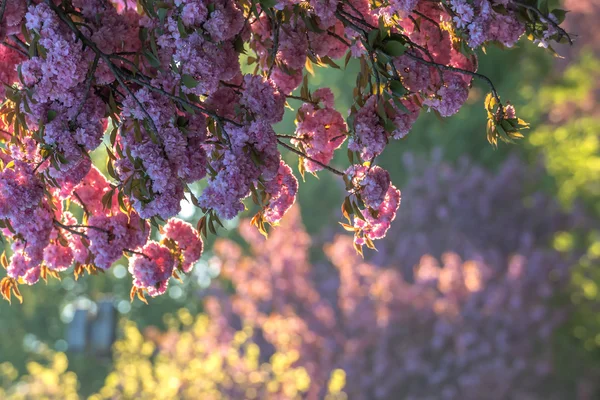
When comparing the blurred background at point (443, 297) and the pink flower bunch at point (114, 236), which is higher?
the pink flower bunch at point (114, 236)

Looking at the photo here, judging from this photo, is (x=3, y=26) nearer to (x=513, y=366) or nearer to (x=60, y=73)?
(x=60, y=73)

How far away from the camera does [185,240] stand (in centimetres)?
310

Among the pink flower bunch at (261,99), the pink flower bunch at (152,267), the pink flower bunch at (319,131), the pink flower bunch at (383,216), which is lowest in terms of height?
the pink flower bunch at (152,267)

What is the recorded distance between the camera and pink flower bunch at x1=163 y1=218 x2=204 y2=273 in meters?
3.09

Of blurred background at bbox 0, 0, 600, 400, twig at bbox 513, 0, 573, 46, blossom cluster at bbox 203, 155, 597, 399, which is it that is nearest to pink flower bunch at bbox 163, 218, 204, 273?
twig at bbox 513, 0, 573, 46

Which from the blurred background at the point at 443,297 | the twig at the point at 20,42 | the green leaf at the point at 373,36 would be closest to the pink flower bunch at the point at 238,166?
the green leaf at the point at 373,36

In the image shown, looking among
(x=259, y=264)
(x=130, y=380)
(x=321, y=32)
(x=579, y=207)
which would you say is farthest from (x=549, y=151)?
(x=321, y=32)

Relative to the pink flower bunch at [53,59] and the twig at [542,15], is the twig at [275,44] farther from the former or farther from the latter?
the twig at [542,15]

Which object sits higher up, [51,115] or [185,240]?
[51,115]

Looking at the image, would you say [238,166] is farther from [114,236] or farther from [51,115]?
[114,236]

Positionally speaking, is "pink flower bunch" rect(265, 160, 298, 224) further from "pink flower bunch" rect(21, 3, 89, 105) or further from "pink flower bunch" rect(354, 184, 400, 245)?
"pink flower bunch" rect(21, 3, 89, 105)

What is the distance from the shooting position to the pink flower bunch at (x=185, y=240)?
10.2 feet

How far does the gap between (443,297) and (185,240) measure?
30.1 ft

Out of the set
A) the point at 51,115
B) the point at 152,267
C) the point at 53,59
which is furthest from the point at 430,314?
the point at 53,59
